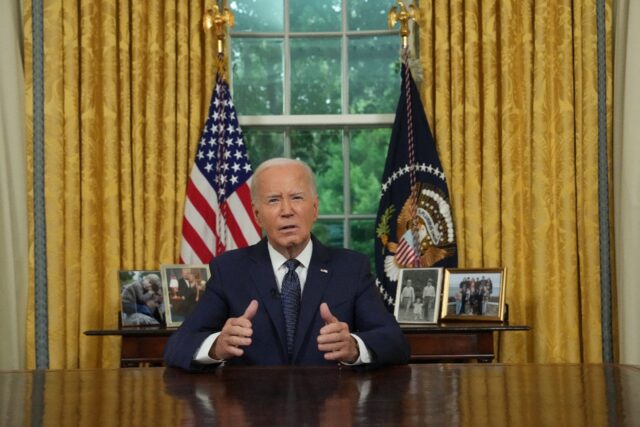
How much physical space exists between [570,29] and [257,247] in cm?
248

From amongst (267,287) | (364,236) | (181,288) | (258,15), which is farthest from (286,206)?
(258,15)

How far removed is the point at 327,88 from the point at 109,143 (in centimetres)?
123

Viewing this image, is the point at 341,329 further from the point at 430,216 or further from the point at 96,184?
the point at 96,184

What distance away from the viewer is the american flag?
4723 mm

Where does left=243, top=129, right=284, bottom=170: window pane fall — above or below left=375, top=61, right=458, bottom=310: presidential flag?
above

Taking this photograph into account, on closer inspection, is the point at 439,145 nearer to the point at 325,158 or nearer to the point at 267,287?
the point at 325,158

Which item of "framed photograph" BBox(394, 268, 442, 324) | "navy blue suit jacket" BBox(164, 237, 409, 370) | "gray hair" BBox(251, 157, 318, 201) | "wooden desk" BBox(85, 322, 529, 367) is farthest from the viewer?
"framed photograph" BBox(394, 268, 442, 324)

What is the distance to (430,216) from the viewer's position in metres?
4.73

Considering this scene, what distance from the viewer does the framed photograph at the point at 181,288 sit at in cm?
439

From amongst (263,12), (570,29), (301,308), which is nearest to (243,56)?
(263,12)

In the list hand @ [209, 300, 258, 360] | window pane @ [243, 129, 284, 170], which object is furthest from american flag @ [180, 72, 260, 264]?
hand @ [209, 300, 258, 360]

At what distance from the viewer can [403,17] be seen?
187 inches

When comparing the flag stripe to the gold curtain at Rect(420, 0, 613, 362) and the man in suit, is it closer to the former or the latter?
the gold curtain at Rect(420, 0, 613, 362)

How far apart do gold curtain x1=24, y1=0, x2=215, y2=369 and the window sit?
42cm
